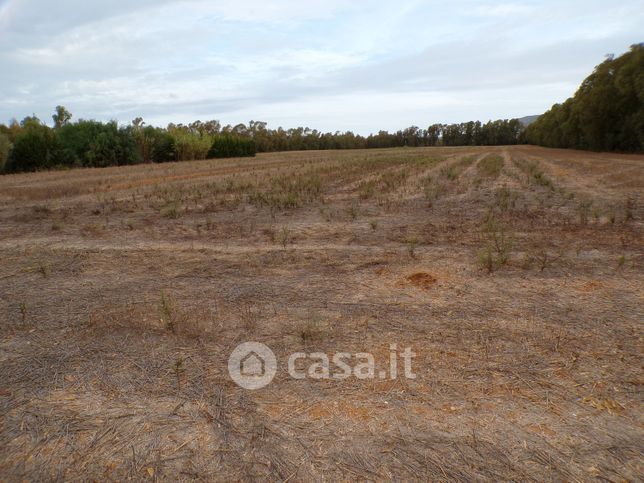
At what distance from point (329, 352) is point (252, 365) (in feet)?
2.01

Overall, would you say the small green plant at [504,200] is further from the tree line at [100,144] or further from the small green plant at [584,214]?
the tree line at [100,144]

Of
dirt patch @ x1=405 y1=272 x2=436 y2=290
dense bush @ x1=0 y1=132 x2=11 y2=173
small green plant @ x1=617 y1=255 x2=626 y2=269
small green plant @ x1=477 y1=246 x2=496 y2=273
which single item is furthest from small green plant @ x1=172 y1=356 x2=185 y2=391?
dense bush @ x1=0 y1=132 x2=11 y2=173

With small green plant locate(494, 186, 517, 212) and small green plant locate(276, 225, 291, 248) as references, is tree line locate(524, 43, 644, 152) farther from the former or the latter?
small green plant locate(276, 225, 291, 248)

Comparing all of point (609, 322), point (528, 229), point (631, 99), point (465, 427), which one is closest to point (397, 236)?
point (528, 229)

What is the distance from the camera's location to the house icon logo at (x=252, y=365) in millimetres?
3010

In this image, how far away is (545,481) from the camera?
6.89 ft

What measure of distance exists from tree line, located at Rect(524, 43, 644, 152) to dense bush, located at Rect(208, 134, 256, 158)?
1532 inches

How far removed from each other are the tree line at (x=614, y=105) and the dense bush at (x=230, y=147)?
1532 inches

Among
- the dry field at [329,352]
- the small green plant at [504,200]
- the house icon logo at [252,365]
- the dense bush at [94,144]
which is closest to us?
the dry field at [329,352]

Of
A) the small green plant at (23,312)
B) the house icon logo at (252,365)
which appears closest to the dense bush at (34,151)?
the small green plant at (23,312)

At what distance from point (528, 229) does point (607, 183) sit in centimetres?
911

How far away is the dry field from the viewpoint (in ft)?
7.52

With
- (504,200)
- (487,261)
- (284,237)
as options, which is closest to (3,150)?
(284,237)

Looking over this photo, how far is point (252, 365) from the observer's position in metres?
3.22
